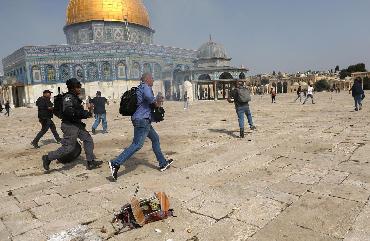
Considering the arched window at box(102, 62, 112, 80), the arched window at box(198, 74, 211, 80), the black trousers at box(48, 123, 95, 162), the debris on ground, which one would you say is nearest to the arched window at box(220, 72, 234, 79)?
the arched window at box(198, 74, 211, 80)

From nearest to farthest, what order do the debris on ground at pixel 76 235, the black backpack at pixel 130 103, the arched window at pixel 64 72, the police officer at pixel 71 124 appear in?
the debris on ground at pixel 76 235 < the black backpack at pixel 130 103 < the police officer at pixel 71 124 < the arched window at pixel 64 72

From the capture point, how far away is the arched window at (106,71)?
40.3 m

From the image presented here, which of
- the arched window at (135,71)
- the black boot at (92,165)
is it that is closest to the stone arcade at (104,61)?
the arched window at (135,71)

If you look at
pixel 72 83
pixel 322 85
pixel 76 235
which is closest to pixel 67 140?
pixel 72 83

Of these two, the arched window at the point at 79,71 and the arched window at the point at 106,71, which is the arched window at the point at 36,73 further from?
the arched window at the point at 106,71

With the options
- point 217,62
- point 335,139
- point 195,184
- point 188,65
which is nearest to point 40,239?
point 195,184

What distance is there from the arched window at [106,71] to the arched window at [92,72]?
90 cm

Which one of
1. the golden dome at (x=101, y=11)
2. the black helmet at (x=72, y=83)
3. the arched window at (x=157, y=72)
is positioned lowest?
the black helmet at (x=72, y=83)

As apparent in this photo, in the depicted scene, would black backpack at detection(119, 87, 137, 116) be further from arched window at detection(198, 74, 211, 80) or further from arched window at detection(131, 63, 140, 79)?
arched window at detection(131, 63, 140, 79)

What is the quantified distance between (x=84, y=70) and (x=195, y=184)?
3885 centimetres

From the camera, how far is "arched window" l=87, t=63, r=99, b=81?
40.2 metres

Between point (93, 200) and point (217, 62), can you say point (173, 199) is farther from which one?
point (217, 62)

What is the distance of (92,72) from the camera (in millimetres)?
40219

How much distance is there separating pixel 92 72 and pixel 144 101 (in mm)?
37775
